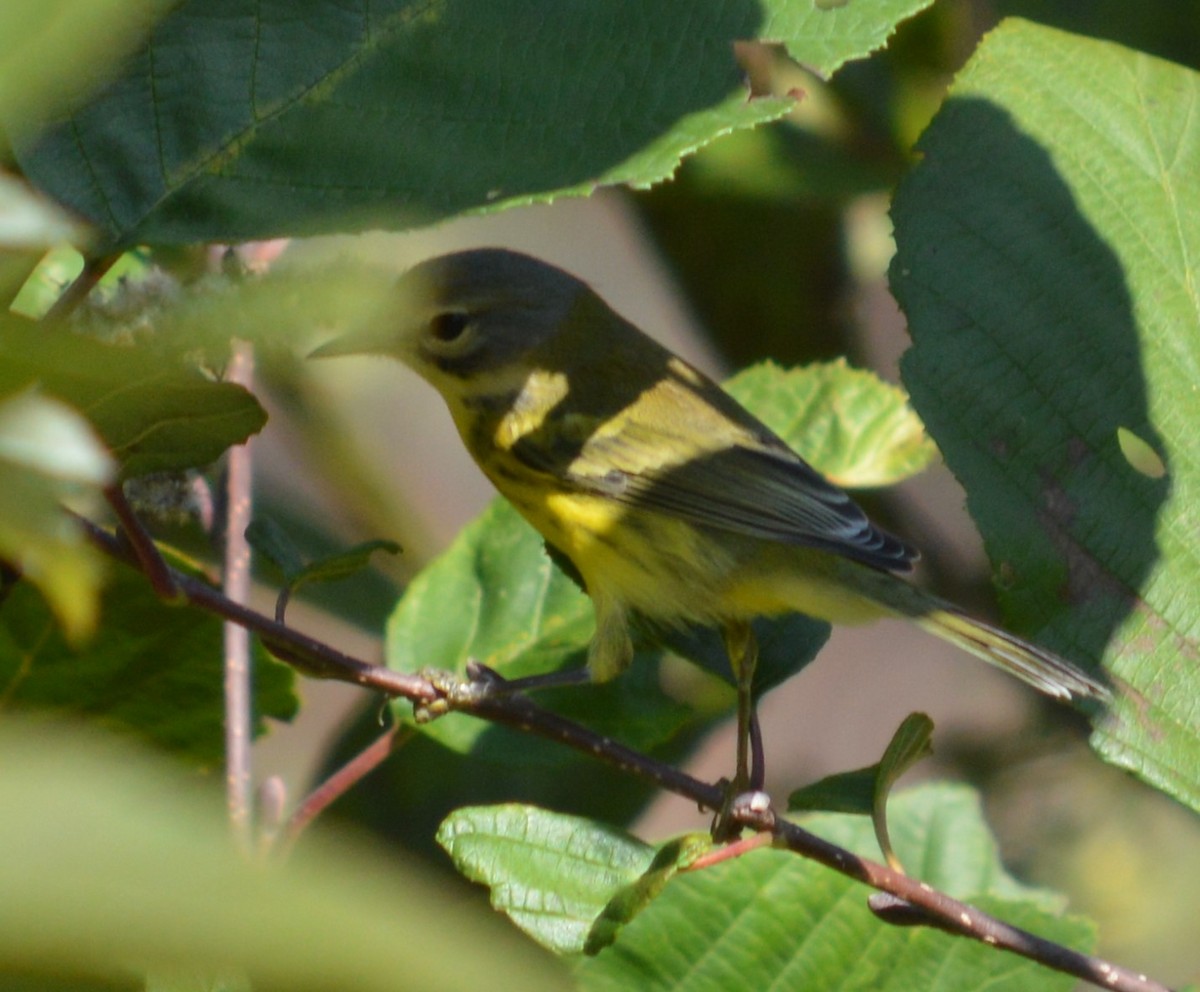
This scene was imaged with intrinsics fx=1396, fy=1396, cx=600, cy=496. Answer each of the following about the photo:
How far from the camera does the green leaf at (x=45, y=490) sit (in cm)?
35

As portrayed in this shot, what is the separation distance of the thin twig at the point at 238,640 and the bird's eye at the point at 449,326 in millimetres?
782

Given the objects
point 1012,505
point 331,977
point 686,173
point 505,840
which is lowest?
point 331,977

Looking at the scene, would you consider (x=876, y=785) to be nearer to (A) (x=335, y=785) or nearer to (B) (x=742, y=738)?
(B) (x=742, y=738)

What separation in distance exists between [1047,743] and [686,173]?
1.69m

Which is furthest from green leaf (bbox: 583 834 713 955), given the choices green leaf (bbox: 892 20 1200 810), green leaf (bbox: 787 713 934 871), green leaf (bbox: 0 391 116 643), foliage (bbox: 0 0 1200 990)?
green leaf (bbox: 0 391 116 643)

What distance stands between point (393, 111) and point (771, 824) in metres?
0.83

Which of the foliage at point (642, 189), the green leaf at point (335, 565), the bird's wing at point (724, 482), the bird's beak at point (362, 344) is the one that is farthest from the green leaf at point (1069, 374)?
the bird's beak at point (362, 344)

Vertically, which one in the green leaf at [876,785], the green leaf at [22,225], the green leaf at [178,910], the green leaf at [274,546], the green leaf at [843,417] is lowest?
the green leaf at [178,910]

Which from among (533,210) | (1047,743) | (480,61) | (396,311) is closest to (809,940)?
(480,61)

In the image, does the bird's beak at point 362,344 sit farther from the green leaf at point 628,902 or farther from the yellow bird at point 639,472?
the green leaf at point 628,902

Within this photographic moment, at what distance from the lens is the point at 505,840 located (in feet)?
4.67

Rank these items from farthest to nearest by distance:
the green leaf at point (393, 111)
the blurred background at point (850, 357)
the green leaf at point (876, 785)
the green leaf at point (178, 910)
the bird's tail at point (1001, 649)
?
the blurred background at point (850, 357)
the bird's tail at point (1001, 649)
the green leaf at point (876, 785)
the green leaf at point (393, 111)
the green leaf at point (178, 910)

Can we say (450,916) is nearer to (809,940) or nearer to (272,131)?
(272,131)

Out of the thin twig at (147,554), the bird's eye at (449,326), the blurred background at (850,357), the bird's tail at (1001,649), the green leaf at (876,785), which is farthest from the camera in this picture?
the blurred background at (850,357)
